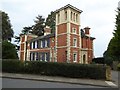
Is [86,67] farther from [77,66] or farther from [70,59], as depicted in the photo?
[70,59]

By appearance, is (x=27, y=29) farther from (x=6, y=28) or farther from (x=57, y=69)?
(x=57, y=69)

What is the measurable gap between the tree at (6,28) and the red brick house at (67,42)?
2012cm

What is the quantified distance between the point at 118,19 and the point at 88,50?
15.8 meters

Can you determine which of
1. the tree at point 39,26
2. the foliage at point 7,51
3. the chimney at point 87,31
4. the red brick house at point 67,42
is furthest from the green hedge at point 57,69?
the tree at point 39,26

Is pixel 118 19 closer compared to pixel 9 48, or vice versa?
pixel 9 48

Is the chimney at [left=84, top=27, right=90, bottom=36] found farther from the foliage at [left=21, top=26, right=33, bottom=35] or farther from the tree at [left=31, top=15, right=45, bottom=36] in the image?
the foliage at [left=21, top=26, right=33, bottom=35]

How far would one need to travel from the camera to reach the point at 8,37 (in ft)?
256

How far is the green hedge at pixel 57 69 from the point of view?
2427 centimetres

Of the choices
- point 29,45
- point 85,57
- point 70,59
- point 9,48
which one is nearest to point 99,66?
point 9,48

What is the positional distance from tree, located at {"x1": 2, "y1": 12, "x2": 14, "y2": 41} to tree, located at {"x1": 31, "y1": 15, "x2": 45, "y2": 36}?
1100cm

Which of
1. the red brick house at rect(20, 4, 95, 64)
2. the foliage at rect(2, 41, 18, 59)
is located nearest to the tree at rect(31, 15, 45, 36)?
the red brick house at rect(20, 4, 95, 64)

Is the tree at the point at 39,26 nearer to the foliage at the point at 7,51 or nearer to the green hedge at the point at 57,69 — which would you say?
the foliage at the point at 7,51

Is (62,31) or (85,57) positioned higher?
(62,31)

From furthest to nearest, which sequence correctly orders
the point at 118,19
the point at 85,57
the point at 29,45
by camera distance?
the point at 29,45
the point at 85,57
the point at 118,19
